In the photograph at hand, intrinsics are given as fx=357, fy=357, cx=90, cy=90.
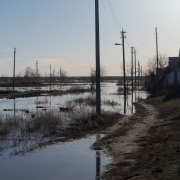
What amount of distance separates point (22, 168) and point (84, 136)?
228 inches

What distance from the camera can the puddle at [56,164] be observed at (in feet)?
28.9

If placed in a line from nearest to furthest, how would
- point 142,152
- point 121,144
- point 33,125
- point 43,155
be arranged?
1. point 142,152
2. point 43,155
3. point 121,144
4. point 33,125

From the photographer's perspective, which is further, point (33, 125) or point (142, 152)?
point (33, 125)

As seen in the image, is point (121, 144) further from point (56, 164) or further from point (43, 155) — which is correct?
point (56, 164)

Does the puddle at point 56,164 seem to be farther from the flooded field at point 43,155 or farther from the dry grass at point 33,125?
the dry grass at point 33,125

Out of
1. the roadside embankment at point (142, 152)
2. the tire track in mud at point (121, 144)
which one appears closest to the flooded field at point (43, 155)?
the tire track in mud at point (121, 144)

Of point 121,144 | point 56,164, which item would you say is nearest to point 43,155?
point 56,164

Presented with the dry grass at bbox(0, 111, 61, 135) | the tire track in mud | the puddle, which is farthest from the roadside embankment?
the dry grass at bbox(0, 111, 61, 135)

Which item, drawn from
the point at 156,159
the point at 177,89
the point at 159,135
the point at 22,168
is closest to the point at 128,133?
the point at 159,135

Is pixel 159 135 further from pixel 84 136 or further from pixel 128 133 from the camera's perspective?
pixel 84 136

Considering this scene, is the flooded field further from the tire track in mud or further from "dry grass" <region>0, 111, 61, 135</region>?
the tire track in mud

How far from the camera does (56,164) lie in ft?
32.9

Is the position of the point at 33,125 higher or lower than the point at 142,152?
higher

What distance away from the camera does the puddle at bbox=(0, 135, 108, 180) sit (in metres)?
8.80
